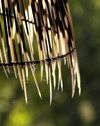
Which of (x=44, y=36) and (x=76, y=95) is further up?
(x=44, y=36)

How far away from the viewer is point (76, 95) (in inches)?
133

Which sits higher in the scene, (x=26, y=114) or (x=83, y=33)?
(x=83, y=33)

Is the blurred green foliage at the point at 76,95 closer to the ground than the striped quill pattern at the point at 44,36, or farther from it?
closer to the ground

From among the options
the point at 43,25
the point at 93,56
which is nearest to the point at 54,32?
the point at 43,25

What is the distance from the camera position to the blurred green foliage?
3418 millimetres

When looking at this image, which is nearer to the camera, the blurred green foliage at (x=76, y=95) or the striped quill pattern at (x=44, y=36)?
Answer: the striped quill pattern at (x=44, y=36)

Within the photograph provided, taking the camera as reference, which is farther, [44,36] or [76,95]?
[76,95]

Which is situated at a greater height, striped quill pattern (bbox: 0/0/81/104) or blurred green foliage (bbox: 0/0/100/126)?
striped quill pattern (bbox: 0/0/81/104)

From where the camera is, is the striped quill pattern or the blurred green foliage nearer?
the striped quill pattern

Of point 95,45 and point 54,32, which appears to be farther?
point 95,45

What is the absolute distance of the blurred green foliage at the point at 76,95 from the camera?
11.2 feet

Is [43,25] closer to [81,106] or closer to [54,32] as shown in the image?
[54,32]

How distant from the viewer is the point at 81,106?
351cm

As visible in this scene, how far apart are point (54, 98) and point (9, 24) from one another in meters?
2.88
